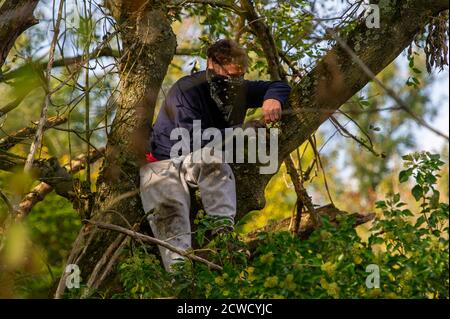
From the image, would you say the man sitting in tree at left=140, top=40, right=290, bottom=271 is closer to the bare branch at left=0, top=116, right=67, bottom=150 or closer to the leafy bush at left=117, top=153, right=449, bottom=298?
the bare branch at left=0, top=116, right=67, bottom=150

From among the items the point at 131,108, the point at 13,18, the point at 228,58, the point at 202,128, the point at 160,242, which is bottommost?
the point at 160,242

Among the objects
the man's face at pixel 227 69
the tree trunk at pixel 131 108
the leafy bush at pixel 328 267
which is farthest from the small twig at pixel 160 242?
the man's face at pixel 227 69

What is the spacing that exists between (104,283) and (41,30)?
7.03 feet

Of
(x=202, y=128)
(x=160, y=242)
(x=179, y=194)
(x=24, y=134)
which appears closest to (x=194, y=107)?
(x=202, y=128)

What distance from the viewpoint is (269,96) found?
5176 millimetres

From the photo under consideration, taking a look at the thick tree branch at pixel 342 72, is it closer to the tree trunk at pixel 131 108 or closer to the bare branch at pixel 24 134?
the tree trunk at pixel 131 108

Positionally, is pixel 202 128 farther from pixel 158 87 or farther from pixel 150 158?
pixel 158 87

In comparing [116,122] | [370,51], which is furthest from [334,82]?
[116,122]

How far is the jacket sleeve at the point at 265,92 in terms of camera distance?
17.0 feet

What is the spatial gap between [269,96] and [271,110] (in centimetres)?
15
